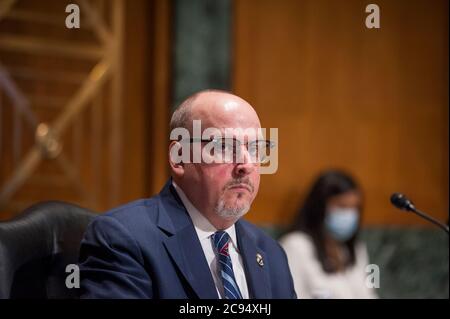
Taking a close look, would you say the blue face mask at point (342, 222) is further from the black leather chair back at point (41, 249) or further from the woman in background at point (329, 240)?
the black leather chair back at point (41, 249)

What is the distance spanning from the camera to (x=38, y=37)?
3406mm

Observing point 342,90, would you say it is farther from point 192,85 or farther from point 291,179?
point 192,85

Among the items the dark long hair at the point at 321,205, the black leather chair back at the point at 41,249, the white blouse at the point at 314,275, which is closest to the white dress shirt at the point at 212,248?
the black leather chair back at the point at 41,249

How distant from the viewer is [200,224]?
1.60m

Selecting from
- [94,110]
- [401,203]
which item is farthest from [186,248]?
[94,110]

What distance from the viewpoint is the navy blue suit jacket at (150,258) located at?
4.82 ft

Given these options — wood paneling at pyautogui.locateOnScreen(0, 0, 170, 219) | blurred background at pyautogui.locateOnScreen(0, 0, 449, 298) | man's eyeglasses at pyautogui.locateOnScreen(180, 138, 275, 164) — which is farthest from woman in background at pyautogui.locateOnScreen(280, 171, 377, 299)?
man's eyeglasses at pyautogui.locateOnScreen(180, 138, 275, 164)

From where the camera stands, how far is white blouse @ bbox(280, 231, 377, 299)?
3240 mm

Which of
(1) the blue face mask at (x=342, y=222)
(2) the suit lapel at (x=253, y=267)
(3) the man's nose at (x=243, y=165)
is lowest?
(1) the blue face mask at (x=342, y=222)

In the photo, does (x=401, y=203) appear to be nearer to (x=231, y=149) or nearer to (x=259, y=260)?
(x=259, y=260)

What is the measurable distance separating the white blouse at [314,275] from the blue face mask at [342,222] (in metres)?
0.14

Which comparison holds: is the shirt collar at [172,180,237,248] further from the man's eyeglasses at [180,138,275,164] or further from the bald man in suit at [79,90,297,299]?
the man's eyeglasses at [180,138,275,164]

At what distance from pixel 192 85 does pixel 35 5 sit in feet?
2.99
